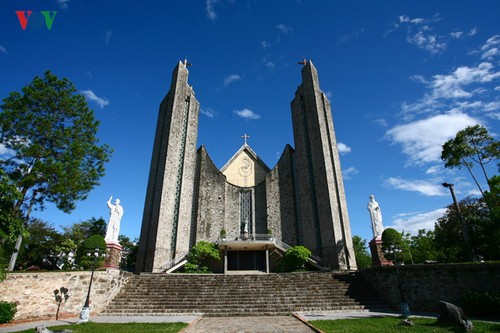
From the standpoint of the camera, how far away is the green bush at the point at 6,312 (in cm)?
960

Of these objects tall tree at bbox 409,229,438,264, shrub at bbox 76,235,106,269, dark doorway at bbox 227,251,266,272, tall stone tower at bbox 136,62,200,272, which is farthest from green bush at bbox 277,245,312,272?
tall tree at bbox 409,229,438,264

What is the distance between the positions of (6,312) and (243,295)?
8978 mm

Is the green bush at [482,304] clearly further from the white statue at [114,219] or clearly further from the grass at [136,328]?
the white statue at [114,219]

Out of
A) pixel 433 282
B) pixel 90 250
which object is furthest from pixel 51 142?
pixel 433 282

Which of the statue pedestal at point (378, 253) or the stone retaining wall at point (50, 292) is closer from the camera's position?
the stone retaining wall at point (50, 292)

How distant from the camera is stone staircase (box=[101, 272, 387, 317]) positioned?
1151 cm

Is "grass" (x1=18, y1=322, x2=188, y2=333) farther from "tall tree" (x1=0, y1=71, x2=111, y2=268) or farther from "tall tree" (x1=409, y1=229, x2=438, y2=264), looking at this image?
"tall tree" (x1=409, y1=229, x2=438, y2=264)

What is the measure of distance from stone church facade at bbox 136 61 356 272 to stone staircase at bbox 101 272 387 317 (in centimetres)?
498

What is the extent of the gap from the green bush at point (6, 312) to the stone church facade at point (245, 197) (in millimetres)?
9529

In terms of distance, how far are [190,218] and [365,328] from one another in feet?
59.5

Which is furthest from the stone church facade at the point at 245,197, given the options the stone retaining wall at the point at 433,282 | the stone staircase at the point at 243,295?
the stone retaining wall at the point at 433,282

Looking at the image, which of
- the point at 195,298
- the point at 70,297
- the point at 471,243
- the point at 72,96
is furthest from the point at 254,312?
the point at 72,96

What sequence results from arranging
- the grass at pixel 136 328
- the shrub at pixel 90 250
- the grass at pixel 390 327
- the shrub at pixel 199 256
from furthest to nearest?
the shrub at pixel 199 256 < the shrub at pixel 90 250 < the grass at pixel 136 328 < the grass at pixel 390 327

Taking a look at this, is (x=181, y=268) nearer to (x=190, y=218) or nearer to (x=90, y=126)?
(x=190, y=218)
